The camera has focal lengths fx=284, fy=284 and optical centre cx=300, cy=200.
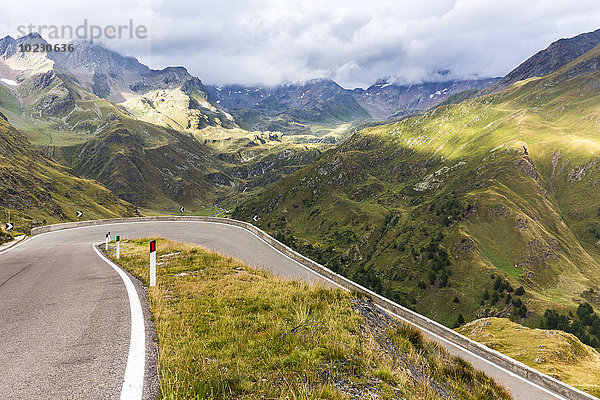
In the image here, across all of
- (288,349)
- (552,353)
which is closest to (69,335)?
(288,349)

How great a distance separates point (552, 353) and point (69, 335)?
36.0 meters

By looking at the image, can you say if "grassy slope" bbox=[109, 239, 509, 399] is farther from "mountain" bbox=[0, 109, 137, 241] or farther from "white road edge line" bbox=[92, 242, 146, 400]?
"mountain" bbox=[0, 109, 137, 241]

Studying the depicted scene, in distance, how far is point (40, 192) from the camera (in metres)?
134

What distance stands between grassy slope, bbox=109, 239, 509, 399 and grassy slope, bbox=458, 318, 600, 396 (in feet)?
57.9

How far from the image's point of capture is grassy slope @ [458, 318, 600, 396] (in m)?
20.1

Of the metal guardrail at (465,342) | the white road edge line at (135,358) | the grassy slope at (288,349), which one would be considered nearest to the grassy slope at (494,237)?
the metal guardrail at (465,342)

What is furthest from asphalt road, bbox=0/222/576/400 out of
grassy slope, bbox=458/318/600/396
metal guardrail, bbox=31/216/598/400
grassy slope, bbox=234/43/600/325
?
grassy slope, bbox=234/43/600/325

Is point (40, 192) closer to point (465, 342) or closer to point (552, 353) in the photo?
point (465, 342)

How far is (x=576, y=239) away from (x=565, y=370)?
585 ft

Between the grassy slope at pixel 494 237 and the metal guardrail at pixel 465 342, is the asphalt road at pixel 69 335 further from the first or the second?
the grassy slope at pixel 494 237

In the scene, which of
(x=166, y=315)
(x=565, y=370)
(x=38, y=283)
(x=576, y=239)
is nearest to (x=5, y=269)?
(x=38, y=283)

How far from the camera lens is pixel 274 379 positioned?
4.52m

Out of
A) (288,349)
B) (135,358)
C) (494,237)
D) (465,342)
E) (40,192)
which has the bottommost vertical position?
(494,237)

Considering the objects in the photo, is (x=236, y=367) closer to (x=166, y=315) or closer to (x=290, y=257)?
(x=166, y=315)
